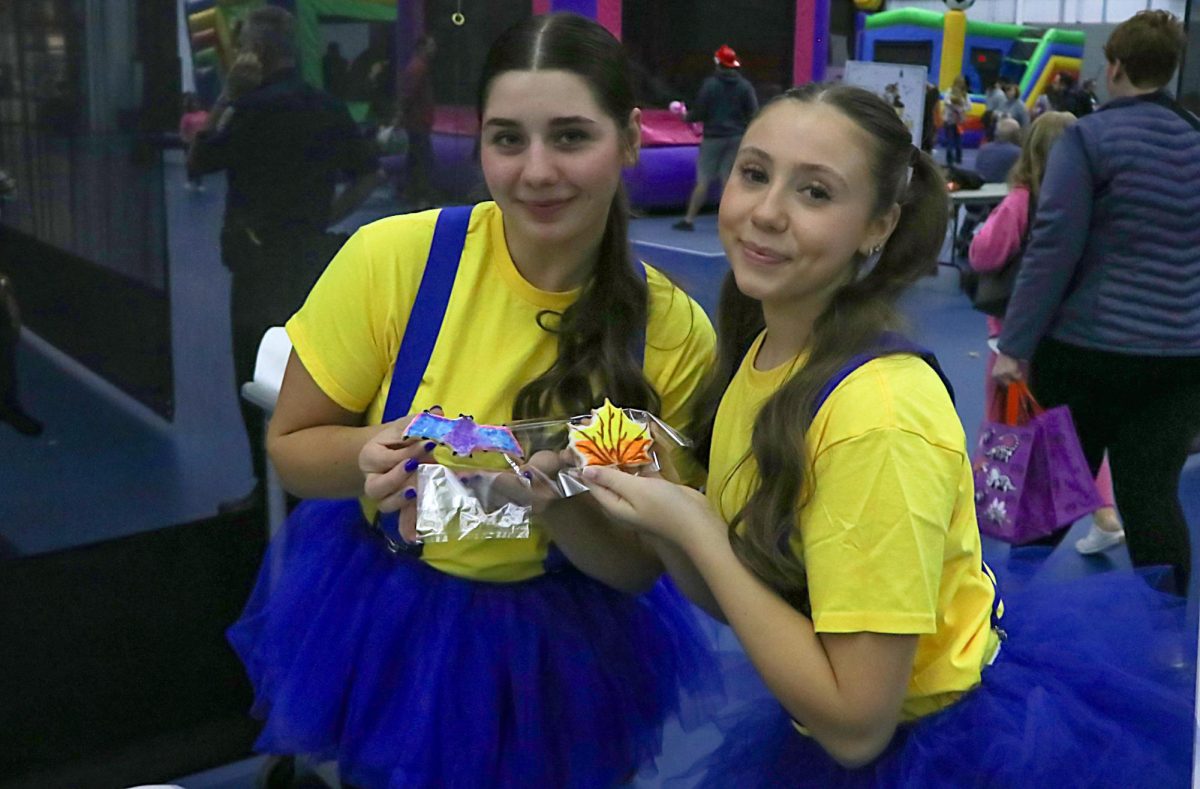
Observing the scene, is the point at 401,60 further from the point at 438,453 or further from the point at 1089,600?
the point at 1089,600

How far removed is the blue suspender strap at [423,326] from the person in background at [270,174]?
5.34ft

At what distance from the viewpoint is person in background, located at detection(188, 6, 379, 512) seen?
10.1 ft

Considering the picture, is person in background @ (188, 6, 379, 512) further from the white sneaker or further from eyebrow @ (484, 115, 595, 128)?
the white sneaker

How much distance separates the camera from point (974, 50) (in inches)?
763

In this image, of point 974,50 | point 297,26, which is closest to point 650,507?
point 297,26

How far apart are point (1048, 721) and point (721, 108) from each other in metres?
6.23

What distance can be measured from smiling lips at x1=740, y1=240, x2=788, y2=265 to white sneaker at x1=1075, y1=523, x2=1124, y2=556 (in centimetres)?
320

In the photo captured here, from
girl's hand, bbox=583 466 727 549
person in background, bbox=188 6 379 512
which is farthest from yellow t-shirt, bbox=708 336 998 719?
person in background, bbox=188 6 379 512

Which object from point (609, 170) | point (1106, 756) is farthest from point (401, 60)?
point (1106, 756)

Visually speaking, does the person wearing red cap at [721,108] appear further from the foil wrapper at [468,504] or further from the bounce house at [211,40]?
the foil wrapper at [468,504]

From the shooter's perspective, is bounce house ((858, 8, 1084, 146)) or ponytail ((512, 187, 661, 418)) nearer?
ponytail ((512, 187, 661, 418))

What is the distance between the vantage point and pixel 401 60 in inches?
138

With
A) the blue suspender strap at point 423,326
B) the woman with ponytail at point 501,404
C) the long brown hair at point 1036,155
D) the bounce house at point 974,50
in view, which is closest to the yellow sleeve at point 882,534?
the woman with ponytail at point 501,404

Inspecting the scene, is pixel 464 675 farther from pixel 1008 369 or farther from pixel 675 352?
pixel 1008 369
